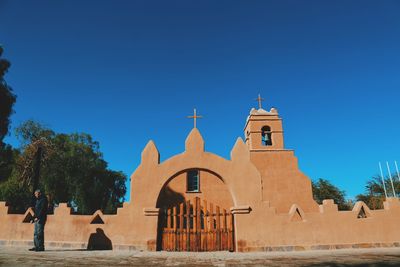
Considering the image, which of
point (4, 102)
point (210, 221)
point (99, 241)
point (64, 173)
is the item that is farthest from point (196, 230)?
point (64, 173)

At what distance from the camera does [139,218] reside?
1111 cm

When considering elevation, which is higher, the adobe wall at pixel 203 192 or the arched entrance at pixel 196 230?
the adobe wall at pixel 203 192

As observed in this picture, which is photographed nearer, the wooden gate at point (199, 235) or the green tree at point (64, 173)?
the wooden gate at point (199, 235)

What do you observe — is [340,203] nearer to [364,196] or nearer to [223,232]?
[364,196]

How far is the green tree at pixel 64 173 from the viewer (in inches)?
1183

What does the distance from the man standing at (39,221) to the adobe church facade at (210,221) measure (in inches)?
63.0

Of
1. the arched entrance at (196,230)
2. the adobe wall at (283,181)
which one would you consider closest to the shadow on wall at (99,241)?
the arched entrance at (196,230)

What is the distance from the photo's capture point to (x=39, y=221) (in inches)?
390

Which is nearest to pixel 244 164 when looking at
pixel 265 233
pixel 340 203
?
pixel 265 233

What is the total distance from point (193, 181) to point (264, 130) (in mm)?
6506

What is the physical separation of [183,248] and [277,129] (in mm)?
13563

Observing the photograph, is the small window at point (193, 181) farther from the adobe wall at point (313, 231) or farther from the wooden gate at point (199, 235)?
the adobe wall at point (313, 231)

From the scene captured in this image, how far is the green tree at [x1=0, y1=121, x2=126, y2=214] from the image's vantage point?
3005cm

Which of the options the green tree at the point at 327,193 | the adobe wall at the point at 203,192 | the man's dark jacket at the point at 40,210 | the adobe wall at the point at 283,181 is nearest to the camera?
the man's dark jacket at the point at 40,210
